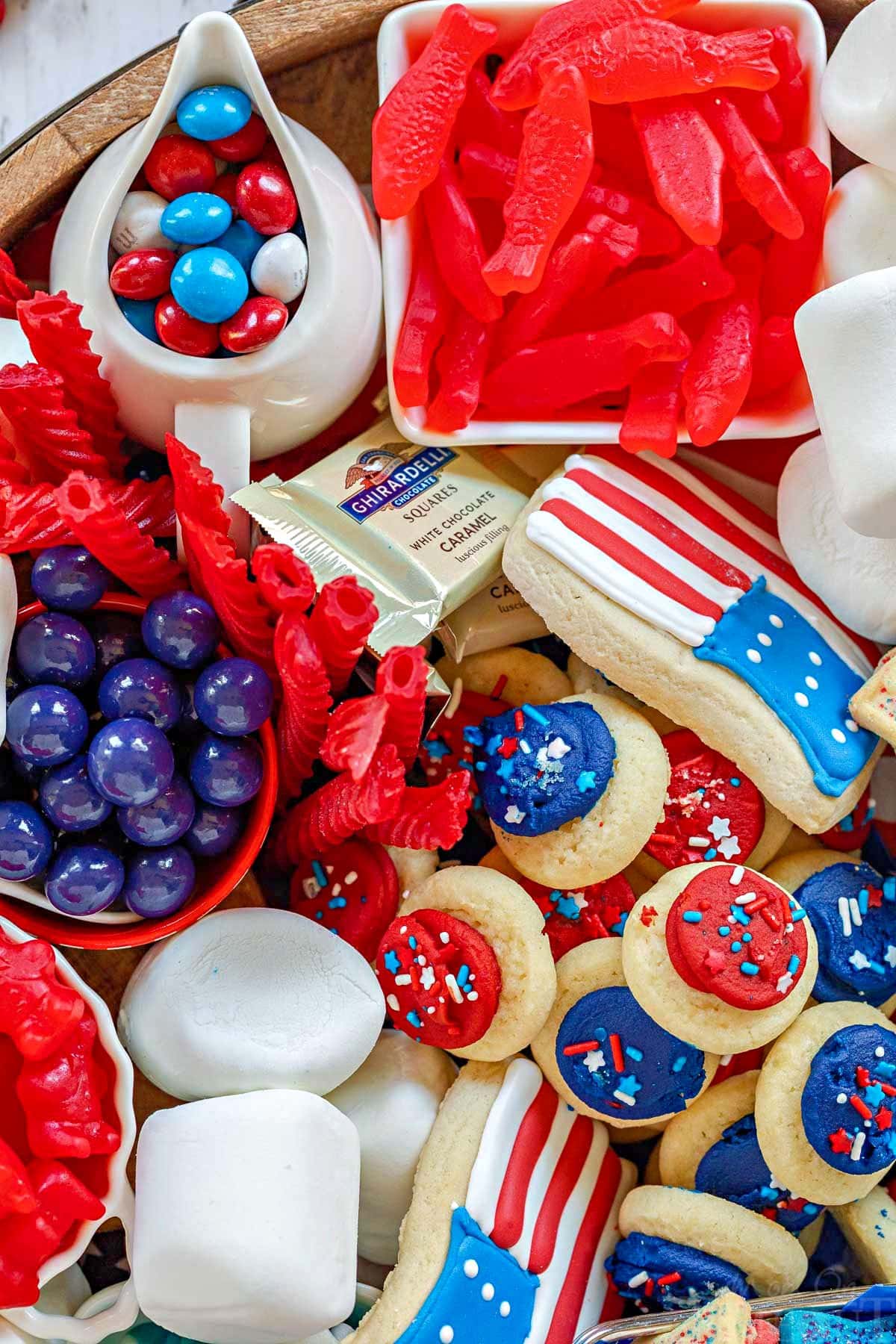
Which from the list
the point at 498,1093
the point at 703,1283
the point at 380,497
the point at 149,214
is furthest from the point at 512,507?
the point at 703,1283

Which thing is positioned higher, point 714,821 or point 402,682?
point 402,682

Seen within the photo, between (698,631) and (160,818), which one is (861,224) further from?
(160,818)

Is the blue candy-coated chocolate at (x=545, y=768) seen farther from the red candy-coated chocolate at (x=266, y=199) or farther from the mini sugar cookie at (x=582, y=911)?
the red candy-coated chocolate at (x=266, y=199)

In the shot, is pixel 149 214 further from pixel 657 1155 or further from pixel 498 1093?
pixel 657 1155

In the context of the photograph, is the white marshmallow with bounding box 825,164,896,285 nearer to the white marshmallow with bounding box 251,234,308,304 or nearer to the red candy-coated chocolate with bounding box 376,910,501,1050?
the white marshmallow with bounding box 251,234,308,304

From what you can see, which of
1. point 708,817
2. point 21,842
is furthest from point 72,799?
point 708,817

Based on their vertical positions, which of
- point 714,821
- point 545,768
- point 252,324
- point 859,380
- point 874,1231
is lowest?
point 874,1231

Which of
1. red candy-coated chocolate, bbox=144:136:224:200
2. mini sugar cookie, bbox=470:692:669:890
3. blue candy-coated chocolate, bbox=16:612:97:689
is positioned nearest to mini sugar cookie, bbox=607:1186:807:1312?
mini sugar cookie, bbox=470:692:669:890
